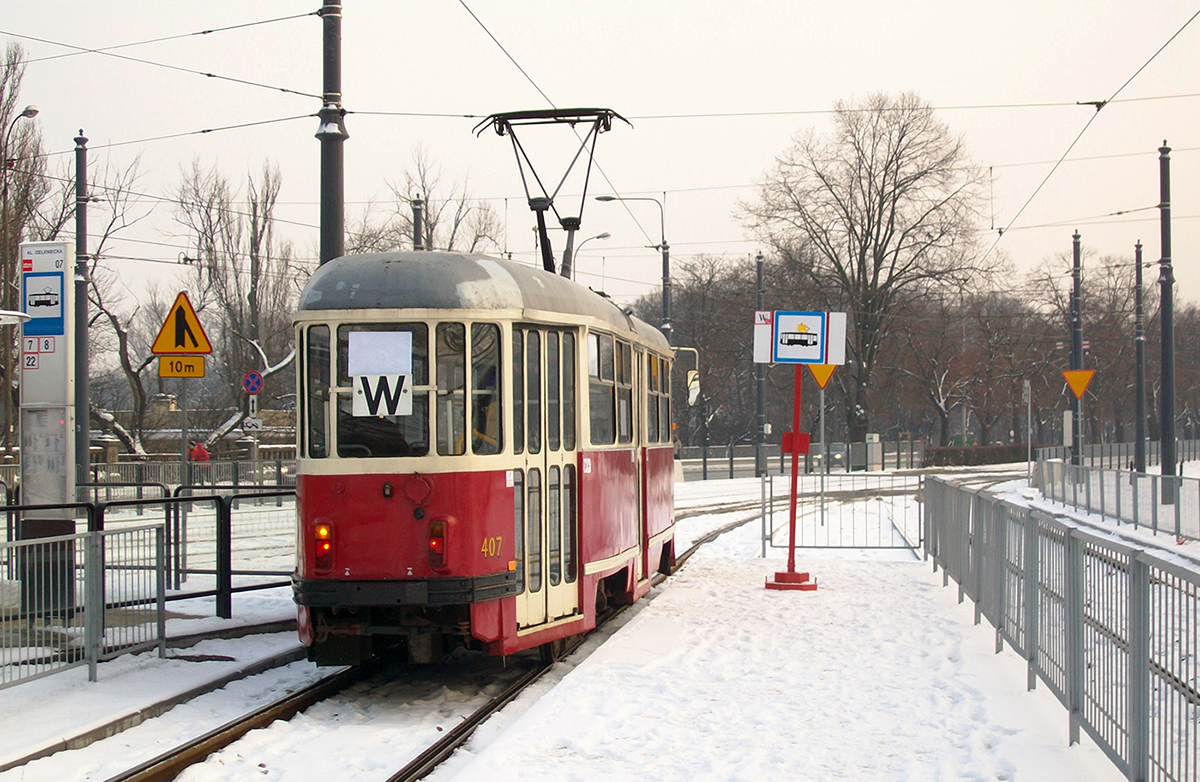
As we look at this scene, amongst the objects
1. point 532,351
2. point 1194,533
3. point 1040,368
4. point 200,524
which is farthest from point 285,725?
point 1040,368

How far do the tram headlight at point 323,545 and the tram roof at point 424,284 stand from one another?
1489mm

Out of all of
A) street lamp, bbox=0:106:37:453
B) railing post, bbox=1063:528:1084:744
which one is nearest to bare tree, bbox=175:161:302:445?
street lamp, bbox=0:106:37:453

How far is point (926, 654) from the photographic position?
950cm

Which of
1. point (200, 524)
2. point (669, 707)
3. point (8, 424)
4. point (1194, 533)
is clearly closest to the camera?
point (669, 707)

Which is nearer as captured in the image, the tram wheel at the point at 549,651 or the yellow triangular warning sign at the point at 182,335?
the tram wheel at the point at 549,651

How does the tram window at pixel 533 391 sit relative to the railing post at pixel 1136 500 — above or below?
above

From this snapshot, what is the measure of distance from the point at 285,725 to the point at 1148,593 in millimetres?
4929

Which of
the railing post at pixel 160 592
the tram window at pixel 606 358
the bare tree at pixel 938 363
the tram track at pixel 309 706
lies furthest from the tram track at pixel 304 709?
the bare tree at pixel 938 363

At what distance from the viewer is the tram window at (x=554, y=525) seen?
891 centimetres

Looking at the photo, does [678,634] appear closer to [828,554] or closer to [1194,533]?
[828,554]

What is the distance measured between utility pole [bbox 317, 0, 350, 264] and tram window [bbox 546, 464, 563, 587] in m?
3.29

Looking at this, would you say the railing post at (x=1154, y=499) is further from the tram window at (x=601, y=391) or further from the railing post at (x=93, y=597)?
the railing post at (x=93, y=597)

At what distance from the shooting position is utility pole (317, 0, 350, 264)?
10.9m

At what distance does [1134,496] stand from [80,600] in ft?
63.8
